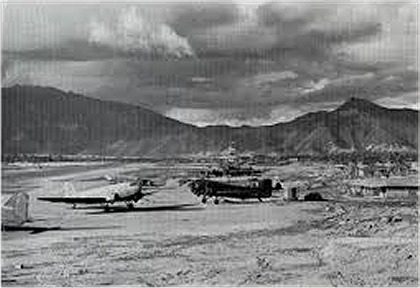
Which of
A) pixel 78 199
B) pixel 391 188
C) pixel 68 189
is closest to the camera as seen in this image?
pixel 68 189

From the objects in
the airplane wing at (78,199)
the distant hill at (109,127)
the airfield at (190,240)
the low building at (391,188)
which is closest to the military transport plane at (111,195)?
the airplane wing at (78,199)

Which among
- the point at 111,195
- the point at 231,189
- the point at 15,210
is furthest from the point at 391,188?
the point at 15,210

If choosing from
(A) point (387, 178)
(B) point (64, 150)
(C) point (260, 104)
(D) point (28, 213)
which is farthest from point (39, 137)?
(A) point (387, 178)

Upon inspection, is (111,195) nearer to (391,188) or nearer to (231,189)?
(231,189)

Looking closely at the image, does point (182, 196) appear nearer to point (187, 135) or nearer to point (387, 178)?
point (187, 135)

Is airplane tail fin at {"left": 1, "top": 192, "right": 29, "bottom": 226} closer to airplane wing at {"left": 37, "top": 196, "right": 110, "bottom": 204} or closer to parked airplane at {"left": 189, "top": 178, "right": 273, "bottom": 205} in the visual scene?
airplane wing at {"left": 37, "top": 196, "right": 110, "bottom": 204}
